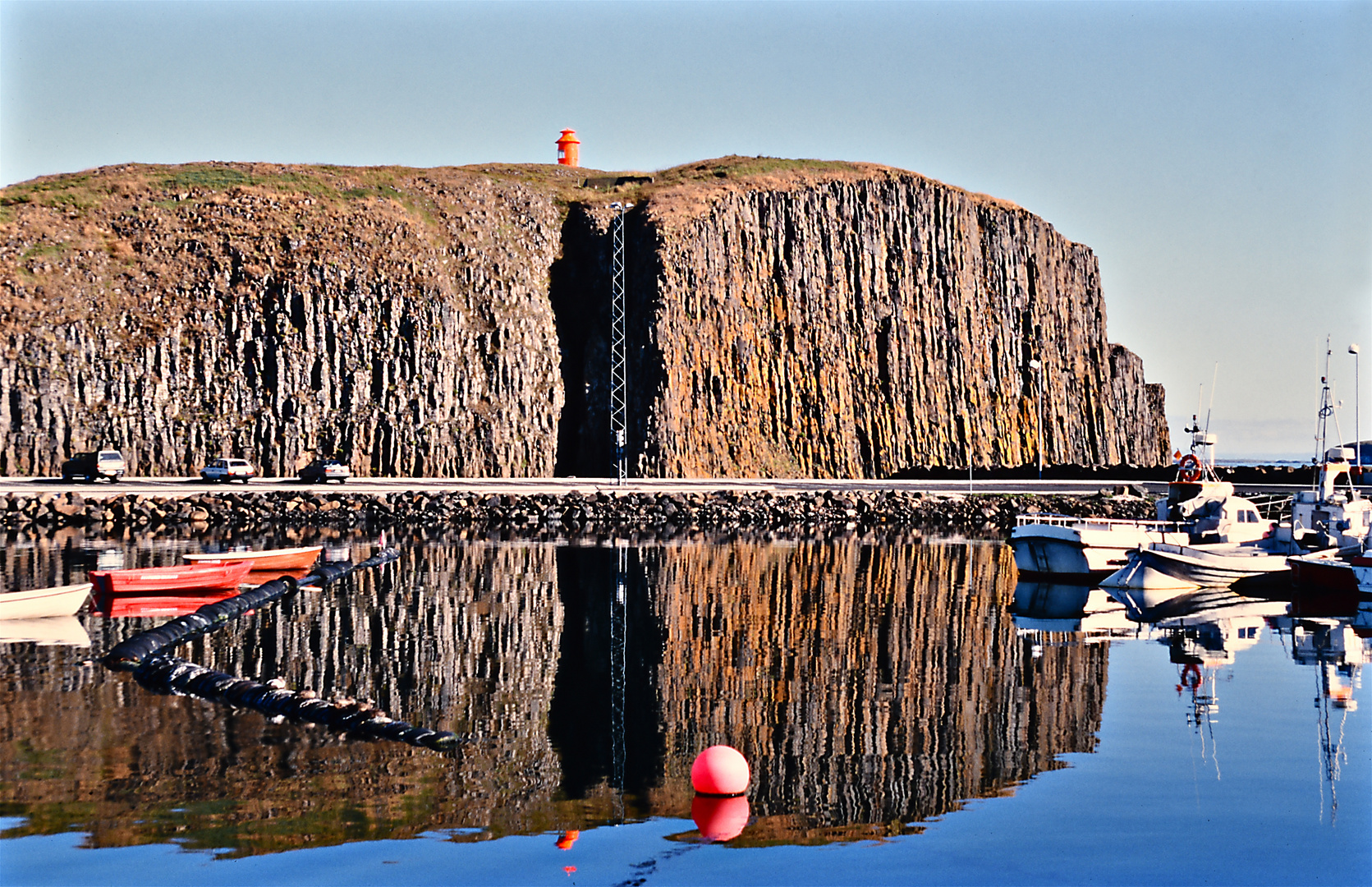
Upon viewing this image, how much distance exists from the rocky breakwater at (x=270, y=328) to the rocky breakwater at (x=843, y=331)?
6.26 meters

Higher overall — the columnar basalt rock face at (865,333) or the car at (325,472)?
the columnar basalt rock face at (865,333)

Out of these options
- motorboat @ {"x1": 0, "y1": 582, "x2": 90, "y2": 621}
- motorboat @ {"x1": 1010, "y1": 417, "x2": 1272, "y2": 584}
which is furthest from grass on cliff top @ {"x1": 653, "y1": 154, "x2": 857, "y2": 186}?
motorboat @ {"x1": 0, "y1": 582, "x2": 90, "y2": 621}

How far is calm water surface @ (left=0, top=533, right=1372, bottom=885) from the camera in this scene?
1562 centimetres

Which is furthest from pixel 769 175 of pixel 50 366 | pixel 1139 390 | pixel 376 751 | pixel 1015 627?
pixel 376 751

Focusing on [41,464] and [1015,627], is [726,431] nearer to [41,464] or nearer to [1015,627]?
[41,464]

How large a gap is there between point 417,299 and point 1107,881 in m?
83.4

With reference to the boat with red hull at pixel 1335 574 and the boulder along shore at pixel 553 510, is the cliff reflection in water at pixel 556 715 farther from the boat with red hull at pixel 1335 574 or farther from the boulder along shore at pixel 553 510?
the boulder along shore at pixel 553 510

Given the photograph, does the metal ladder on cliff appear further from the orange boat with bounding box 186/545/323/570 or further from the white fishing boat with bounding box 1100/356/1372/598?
the white fishing boat with bounding box 1100/356/1372/598

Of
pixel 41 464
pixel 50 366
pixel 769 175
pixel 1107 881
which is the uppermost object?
pixel 769 175

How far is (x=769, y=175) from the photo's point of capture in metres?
109

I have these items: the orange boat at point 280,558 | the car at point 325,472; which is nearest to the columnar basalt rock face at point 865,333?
the car at point 325,472

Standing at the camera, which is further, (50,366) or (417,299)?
(417,299)

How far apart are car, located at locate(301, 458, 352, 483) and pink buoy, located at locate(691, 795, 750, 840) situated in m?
67.3

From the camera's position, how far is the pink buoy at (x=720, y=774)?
59.1ft
